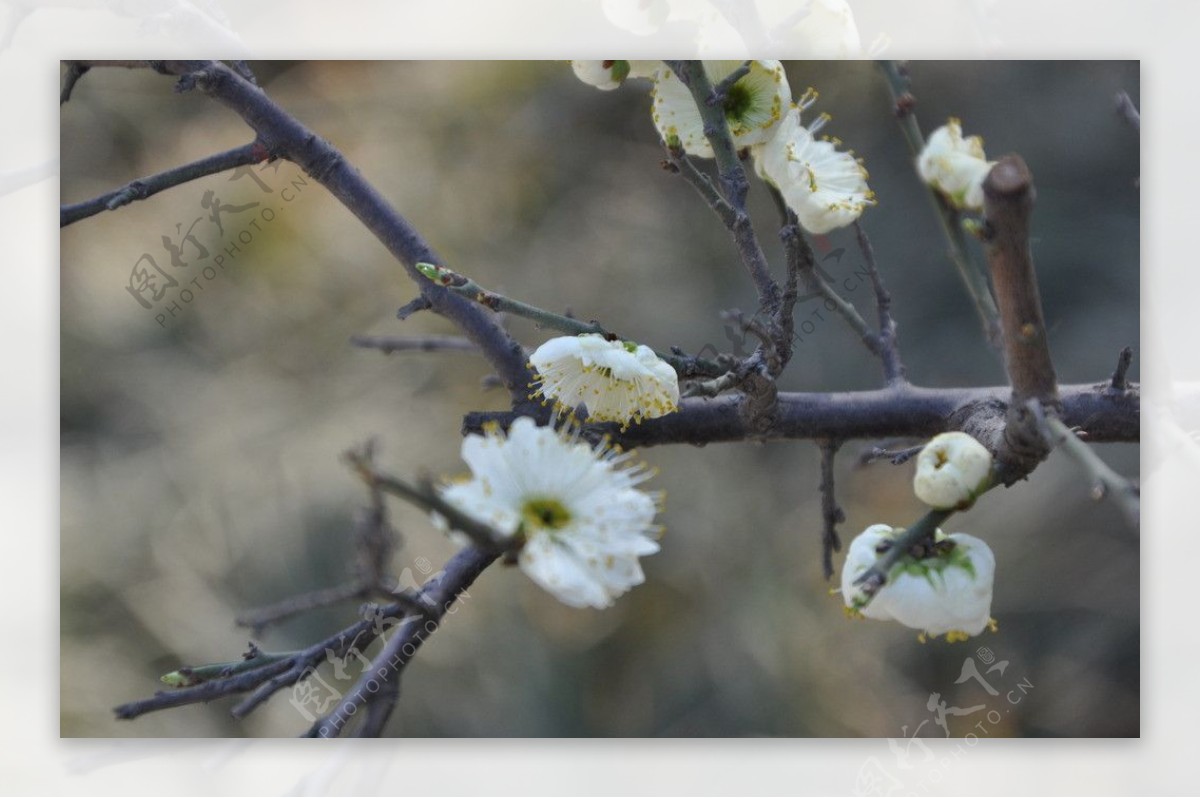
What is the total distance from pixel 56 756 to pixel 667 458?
2.86 feet

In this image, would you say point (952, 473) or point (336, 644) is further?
point (336, 644)

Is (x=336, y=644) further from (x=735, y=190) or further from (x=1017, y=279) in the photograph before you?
(x=1017, y=279)

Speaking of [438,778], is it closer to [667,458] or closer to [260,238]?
[667,458]

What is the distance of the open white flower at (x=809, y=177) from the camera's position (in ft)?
3.24

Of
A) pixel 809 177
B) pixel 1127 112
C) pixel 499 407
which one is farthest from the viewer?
pixel 499 407

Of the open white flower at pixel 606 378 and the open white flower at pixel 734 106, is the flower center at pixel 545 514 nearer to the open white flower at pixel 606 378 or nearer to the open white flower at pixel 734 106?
the open white flower at pixel 606 378

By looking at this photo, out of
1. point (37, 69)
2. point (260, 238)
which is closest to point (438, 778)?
point (260, 238)

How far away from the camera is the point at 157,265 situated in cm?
127

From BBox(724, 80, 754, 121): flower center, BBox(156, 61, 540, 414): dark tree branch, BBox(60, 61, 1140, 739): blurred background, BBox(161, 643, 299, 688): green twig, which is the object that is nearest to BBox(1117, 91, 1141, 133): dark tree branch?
BBox(60, 61, 1140, 739): blurred background

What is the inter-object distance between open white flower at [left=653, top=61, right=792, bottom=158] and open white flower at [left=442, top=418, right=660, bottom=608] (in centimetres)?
33

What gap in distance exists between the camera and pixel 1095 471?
763 mm

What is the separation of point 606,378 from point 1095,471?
0.40 meters

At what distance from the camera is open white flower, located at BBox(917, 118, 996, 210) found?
82 centimetres

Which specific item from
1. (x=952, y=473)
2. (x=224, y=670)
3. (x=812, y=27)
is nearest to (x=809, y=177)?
(x=812, y=27)
